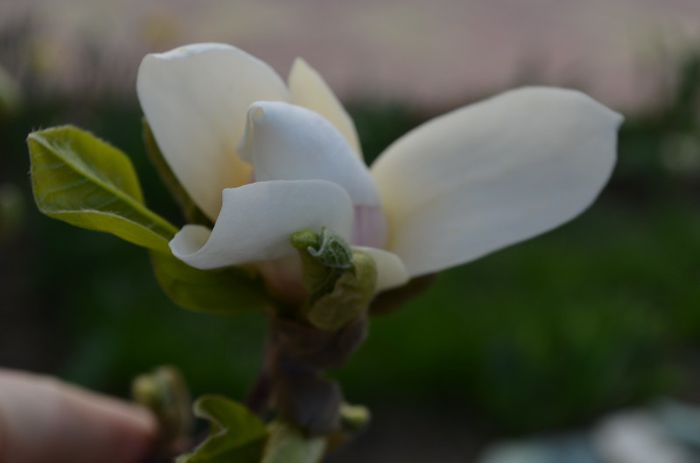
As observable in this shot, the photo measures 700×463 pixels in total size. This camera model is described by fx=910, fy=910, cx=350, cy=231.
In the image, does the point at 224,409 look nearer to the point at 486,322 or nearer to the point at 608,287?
the point at 486,322

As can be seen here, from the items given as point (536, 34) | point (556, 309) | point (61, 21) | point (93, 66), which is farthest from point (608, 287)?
point (61, 21)

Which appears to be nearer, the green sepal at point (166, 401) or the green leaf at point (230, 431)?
the green leaf at point (230, 431)

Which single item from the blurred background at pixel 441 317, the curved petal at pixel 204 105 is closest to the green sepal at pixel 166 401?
the curved petal at pixel 204 105

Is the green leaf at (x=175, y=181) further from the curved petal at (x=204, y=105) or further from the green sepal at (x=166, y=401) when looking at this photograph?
the green sepal at (x=166, y=401)

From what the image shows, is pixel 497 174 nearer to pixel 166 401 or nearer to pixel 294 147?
pixel 294 147

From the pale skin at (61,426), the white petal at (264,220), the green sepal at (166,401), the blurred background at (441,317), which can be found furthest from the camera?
the blurred background at (441,317)

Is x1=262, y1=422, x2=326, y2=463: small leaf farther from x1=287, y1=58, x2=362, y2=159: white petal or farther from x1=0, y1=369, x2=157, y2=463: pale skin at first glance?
x1=0, y1=369, x2=157, y2=463: pale skin

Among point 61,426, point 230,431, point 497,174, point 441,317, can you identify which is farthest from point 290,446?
point 441,317
